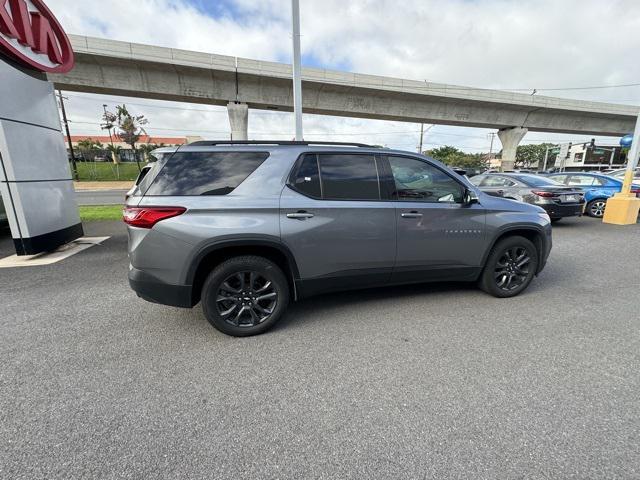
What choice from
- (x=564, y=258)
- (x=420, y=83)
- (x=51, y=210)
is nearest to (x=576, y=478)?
(x=564, y=258)

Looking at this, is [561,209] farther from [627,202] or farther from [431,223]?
[431,223]

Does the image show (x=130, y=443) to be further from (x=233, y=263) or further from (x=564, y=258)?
(x=564, y=258)

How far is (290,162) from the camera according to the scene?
300cm

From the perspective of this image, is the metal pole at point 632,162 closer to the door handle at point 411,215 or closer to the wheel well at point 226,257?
the door handle at point 411,215

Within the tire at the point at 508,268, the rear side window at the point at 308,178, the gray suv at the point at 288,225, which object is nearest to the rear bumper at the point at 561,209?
the tire at the point at 508,268

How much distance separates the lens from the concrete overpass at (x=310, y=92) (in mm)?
15797

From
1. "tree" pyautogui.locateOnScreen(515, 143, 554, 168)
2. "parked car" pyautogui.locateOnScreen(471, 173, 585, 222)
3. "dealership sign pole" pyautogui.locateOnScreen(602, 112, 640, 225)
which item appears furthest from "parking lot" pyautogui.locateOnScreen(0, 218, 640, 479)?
"tree" pyautogui.locateOnScreen(515, 143, 554, 168)

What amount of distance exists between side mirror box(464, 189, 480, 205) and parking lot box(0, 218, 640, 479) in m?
1.21

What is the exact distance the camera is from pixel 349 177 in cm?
314

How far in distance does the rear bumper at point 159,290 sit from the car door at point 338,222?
3.48ft

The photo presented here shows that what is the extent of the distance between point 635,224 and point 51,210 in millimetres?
14928

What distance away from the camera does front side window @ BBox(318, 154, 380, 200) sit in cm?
308

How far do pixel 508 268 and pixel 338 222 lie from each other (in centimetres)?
238

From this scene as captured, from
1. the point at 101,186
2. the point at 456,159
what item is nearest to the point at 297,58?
the point at 101,186
